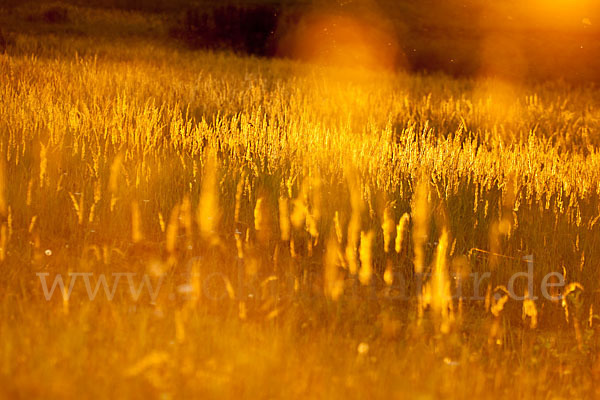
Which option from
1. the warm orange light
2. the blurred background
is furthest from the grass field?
the blurred background

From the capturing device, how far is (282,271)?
423 cm

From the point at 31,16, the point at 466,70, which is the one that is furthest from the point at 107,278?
the point at 31,16

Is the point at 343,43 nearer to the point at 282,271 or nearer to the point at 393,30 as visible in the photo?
the point at 393,30

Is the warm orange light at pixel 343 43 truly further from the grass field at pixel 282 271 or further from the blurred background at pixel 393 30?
the grass field at pixel 282 271

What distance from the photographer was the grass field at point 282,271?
9.26ft

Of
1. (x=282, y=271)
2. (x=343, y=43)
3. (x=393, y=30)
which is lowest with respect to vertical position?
(x=282, y=271)

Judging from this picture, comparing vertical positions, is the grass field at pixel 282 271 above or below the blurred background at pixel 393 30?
below

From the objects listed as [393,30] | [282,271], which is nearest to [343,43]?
[393,30]

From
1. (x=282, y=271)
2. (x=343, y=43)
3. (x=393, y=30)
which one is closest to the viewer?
(x=282, y=271)

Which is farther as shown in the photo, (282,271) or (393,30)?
(393,30)

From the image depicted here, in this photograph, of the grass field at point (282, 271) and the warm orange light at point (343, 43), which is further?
the warm orange light at point (343, 43)

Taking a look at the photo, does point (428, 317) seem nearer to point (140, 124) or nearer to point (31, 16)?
point (140, 124)

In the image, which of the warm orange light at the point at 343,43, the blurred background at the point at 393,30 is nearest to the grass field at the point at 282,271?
the warm orange light at the point at 343,43

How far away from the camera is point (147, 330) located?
3.05 metres
